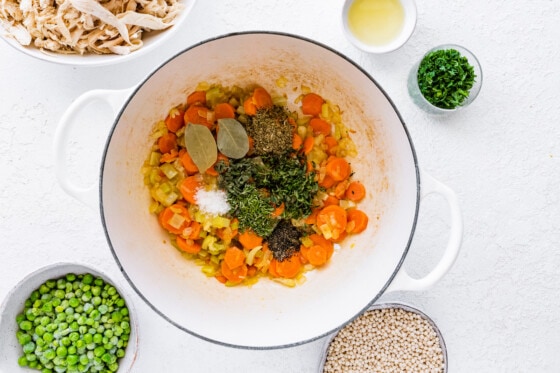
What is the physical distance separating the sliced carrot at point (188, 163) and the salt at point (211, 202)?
79mm

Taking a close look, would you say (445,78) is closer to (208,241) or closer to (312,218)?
(312,218)

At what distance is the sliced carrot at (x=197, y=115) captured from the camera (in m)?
2.01

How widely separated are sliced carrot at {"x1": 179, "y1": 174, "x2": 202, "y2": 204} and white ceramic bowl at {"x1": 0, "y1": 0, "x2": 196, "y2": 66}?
0.46 m

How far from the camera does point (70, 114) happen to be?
1.66 m

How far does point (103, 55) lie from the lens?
189cm

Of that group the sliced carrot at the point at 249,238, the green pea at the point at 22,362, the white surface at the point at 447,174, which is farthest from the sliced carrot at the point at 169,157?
the green pea at the point at 22,362

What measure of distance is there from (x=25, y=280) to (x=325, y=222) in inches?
42.1

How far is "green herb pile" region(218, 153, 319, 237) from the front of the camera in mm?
1985

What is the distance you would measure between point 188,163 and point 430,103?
0.89m

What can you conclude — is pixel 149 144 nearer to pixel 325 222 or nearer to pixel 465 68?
pixel 325 222

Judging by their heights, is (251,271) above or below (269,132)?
below

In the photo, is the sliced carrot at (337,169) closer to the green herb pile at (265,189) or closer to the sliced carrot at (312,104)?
the green herb pile at (265,189)

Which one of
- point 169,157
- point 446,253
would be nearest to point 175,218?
point 169,157

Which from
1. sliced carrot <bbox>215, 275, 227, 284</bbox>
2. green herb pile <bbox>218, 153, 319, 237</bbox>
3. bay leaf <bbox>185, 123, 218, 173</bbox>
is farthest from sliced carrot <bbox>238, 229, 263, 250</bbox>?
bay leaf <bbox>185, 123, 218, 173</bbox>
